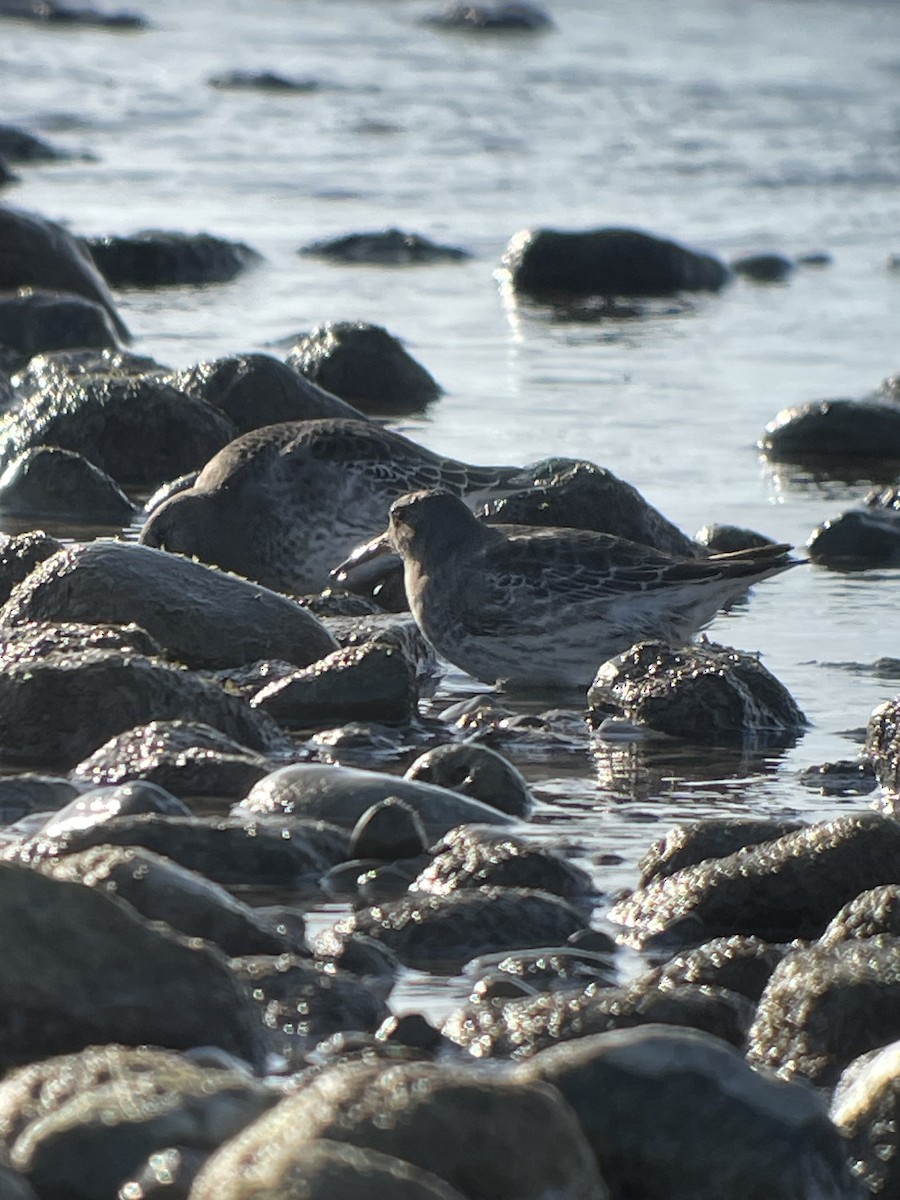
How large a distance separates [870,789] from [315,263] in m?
13.7

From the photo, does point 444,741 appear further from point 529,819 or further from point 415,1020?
point 415,1020

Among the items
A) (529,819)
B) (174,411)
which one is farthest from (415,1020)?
(174,411)

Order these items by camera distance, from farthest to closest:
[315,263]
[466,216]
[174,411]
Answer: [466,216] → [315,263] → [174,411]

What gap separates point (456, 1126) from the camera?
3.35 meters

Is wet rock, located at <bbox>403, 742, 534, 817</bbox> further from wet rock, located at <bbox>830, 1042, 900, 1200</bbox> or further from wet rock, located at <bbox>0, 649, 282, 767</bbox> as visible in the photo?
wet rock, located at <bbox>830, 1042, 900, 1200</bbox>

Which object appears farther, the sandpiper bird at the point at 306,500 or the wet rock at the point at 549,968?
the sandpiper bird at the point at 306,500

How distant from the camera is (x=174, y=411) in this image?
11.5 m

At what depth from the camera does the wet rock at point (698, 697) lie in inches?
276

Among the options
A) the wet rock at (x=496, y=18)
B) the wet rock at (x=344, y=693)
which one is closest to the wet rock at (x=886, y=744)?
the wet rock at (x=344, y=693)

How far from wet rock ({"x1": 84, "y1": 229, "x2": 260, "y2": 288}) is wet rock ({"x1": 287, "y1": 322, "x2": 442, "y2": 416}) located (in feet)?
15.3

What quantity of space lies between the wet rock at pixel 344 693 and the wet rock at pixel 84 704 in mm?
497

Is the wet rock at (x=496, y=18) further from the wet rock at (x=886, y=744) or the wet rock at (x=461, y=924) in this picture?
the wet rock at (x=461, y=924)

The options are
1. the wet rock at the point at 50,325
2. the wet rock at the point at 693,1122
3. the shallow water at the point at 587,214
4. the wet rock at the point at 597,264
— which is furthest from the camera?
the wet rock at the point at 597,264

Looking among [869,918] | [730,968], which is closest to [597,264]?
[869,918]
